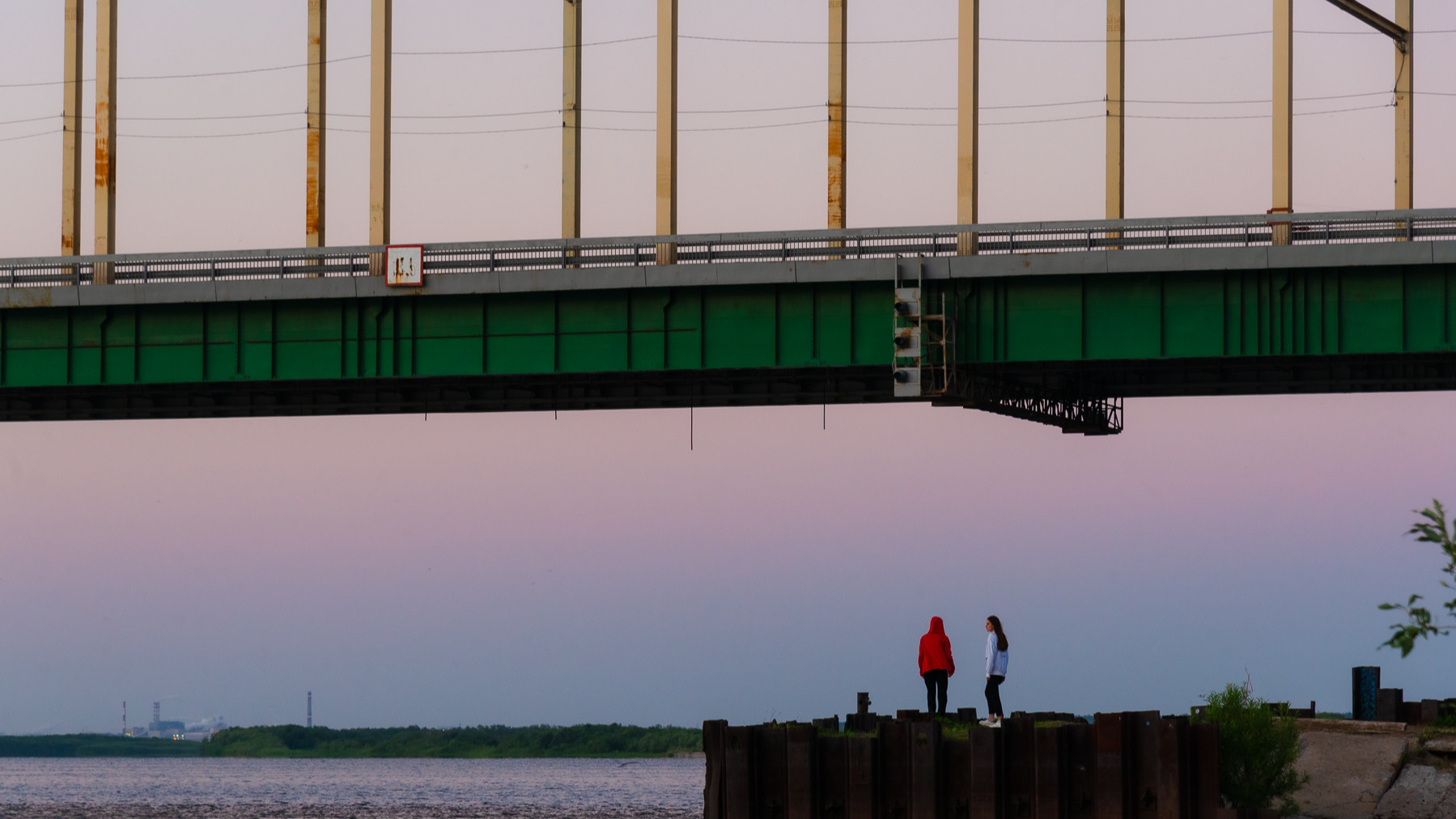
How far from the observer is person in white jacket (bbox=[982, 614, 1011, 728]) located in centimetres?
3080

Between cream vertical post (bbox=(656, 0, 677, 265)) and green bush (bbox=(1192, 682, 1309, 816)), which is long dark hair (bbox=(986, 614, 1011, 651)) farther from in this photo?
cream vertical post (bbox=(656, 0, 677, 265))

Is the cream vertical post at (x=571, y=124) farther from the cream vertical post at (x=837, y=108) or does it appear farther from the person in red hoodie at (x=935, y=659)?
the person in red hoodie at (x=935, y=659)

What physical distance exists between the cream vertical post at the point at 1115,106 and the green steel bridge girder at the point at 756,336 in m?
4.12

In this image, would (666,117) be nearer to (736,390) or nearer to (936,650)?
(736,390)

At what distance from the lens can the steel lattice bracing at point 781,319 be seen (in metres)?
39.5

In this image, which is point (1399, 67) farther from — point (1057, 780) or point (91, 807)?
point (91, 807)

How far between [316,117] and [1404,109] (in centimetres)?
2645

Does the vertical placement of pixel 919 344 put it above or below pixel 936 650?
above

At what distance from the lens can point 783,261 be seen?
135 feet

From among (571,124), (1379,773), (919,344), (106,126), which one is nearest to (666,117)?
(571,124)

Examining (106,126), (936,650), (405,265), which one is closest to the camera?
(936,650)

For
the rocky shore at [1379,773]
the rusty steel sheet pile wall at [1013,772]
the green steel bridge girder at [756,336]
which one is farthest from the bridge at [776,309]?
the rusty steel sheet pile wall at [1013,772]

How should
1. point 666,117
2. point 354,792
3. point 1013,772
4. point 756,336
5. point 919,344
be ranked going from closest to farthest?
point 1013,772 < point 919,344 < point 756,336 < point 666,117 < point 354,792

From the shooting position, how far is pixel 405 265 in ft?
140
